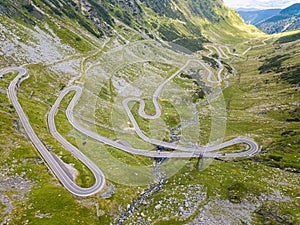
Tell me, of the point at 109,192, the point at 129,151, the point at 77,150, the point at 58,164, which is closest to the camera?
the point at 109,192

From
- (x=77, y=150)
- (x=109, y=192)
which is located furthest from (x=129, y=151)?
(x=109, y=192)

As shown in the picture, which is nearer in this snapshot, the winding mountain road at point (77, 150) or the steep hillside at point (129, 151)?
the steep hillside at point (129, 151)

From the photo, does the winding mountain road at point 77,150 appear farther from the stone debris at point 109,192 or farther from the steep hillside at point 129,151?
the stone debris at point 109,192

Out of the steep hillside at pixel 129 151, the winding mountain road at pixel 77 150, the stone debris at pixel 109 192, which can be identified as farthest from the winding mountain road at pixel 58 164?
the stone debris at pixel 109 192

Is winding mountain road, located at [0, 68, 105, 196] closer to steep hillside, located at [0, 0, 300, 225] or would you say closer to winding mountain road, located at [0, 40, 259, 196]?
winding mountain road, located at [0, 40, 259, 196]

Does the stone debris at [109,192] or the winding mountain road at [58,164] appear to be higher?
the stone debris at [109,192]

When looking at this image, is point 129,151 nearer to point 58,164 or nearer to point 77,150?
point 77,150

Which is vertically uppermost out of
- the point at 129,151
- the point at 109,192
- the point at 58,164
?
the point at 129,151

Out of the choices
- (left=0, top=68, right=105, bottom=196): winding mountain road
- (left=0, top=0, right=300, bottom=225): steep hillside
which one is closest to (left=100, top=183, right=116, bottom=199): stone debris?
(left=0, top=0, right=300, bottom=225): steep hillside

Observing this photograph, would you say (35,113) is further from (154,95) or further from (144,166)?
(154,95)

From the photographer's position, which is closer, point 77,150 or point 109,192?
point 109,192

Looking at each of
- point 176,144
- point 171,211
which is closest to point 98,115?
point 176,144
